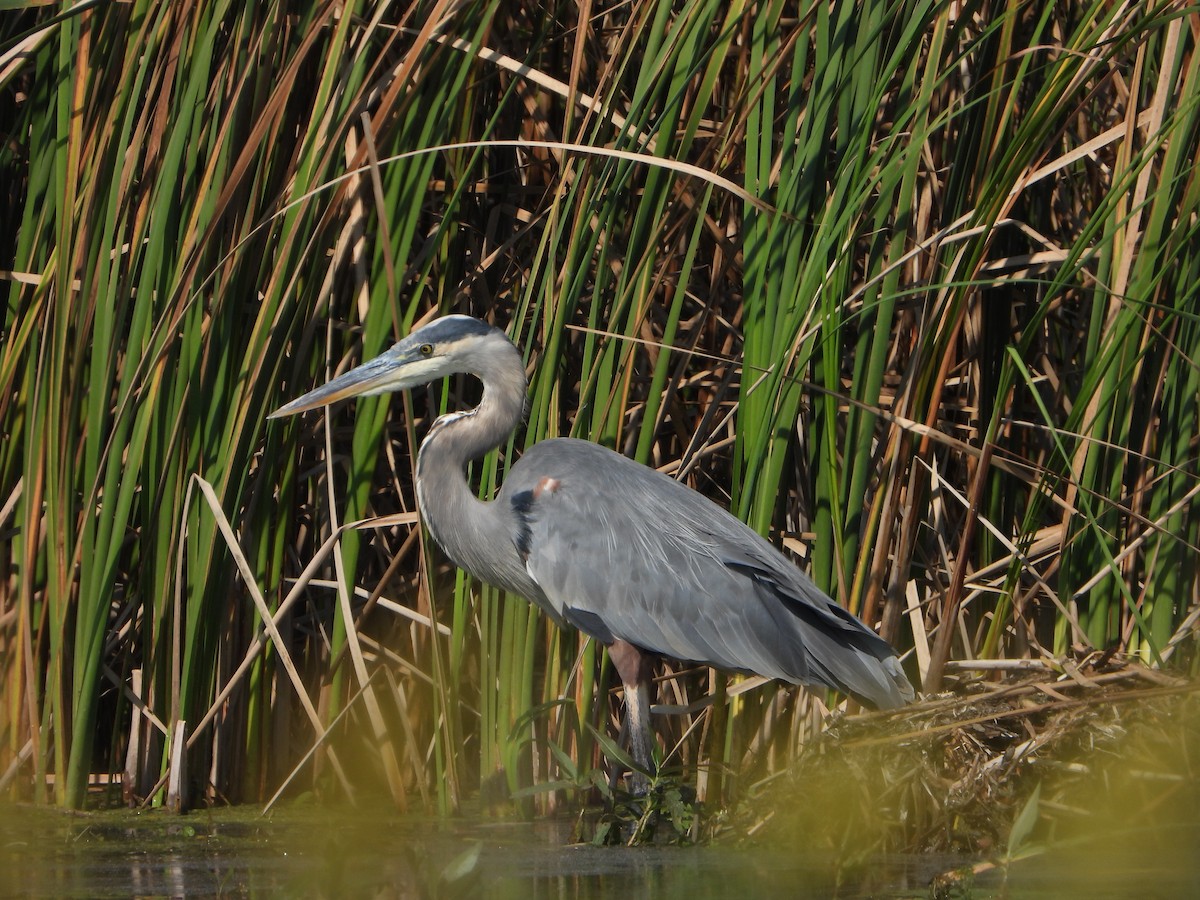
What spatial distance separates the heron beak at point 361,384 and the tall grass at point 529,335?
7 cm

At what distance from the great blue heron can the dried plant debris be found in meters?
0.31

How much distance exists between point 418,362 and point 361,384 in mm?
155

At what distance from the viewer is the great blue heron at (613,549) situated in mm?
3492

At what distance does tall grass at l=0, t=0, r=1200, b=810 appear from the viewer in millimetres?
3350

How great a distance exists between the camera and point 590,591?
374cm

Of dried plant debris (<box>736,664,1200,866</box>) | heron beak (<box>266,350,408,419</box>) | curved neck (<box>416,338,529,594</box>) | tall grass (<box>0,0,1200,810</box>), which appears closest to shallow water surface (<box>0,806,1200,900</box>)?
dried plant debris (<box>736,664,1200,866</box>)

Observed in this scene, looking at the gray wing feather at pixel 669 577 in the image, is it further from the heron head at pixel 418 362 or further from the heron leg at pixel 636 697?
the heron head at pixel 418 362

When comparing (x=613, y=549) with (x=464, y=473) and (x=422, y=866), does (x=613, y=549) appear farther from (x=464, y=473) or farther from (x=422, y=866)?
(x=422, y=866)

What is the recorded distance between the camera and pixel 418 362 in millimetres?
3592

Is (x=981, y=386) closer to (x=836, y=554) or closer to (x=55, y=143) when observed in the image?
(x=836, y=554)

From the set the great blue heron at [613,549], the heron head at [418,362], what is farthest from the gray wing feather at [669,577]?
the heron head at [418,362]

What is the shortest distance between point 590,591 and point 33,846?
1.42 m

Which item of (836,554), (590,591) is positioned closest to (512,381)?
(590,591)

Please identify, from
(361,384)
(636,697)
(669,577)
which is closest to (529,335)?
(361,384)
